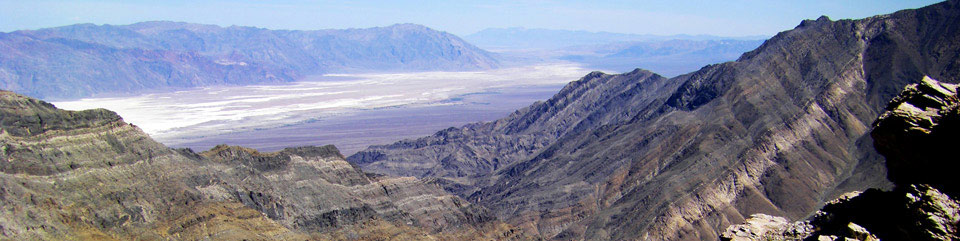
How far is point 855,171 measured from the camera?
60781 mm

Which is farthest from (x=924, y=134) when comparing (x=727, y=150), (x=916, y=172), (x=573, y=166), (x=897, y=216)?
(x=573, y=166)

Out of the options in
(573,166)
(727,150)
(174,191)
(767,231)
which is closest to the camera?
(767,231)

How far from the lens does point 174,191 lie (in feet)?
122

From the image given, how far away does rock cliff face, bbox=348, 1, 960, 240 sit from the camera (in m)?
57.0

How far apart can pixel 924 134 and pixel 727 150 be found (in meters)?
53.5

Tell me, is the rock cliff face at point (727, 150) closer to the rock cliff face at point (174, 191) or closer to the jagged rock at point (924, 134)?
the rock cliff face at point (174, 191)

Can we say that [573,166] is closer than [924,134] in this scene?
No

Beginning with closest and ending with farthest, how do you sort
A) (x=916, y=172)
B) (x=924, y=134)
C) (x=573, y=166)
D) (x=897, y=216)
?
(x=924, y=134) → (x=897, y=216) → (x=916, y=172) → (x=573, y=166)

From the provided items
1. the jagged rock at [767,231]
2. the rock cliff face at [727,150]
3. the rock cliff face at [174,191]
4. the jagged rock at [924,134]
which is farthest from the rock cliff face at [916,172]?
the rock cliff face at [727,150]

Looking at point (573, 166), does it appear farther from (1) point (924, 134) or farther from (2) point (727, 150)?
(1) point (924, 134)

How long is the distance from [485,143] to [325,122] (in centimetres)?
8709

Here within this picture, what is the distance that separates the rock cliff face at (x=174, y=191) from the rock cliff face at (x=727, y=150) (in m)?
16.2

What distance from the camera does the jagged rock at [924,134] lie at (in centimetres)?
1256

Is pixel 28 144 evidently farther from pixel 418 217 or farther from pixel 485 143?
pixel 485 143
